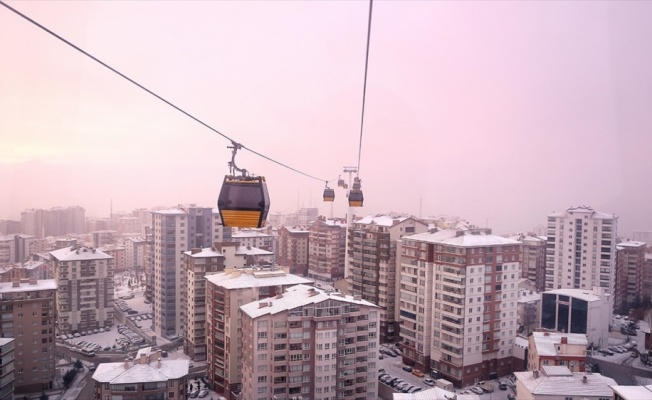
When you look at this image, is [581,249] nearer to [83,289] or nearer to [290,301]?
[290,301]

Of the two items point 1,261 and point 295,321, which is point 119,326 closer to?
point 1,261

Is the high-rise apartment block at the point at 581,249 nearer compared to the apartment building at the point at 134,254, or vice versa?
the high-rise apartment block at the point at 581,249

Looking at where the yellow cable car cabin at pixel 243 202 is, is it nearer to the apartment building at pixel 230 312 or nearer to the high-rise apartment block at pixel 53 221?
the apartment building at pixel 230 312

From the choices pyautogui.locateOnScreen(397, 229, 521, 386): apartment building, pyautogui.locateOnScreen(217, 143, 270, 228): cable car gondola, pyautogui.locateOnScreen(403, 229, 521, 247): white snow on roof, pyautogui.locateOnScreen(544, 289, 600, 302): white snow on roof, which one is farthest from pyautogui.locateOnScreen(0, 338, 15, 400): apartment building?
pyautogui.locateOnScreen(544, 289, 600, 302): white snow on roof

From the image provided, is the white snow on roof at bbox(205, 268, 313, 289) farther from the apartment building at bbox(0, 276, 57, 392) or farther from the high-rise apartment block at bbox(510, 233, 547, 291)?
the high-rise apartment block at bbox(510, 233, 547, 291)

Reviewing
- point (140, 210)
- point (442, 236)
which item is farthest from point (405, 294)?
point (140, 210)

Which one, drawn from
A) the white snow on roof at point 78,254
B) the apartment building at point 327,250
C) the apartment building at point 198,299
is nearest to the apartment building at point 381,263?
the apartment building at point 198,299
